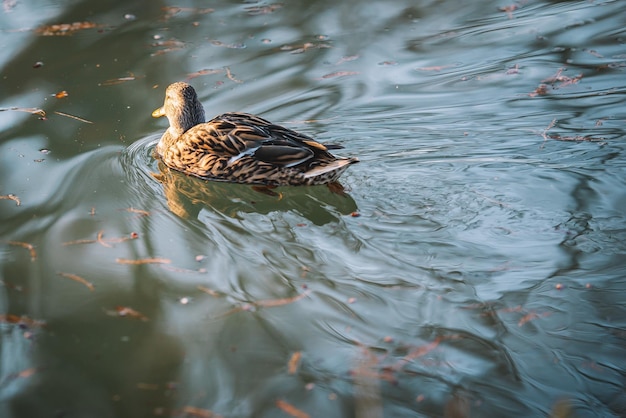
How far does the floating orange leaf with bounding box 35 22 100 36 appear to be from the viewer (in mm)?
9000

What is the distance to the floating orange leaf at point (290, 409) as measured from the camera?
3840 millimetres

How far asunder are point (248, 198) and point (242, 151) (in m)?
0.42

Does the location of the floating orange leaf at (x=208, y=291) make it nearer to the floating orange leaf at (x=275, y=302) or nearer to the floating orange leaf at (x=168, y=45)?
the floating orange leaf at (x=275, y=302)

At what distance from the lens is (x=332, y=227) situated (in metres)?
5.51

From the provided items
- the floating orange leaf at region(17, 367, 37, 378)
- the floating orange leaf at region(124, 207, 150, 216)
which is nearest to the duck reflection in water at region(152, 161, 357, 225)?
the floating orange leaf at region(124, 207, 150, 216)

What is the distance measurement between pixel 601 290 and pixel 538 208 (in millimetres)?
1013

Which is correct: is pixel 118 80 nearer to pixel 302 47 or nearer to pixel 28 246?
pixel 302 47

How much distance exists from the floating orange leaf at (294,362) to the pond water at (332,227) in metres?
0.01

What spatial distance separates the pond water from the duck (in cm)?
15

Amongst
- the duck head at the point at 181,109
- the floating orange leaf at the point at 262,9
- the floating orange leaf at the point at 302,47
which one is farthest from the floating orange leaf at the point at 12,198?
the floating orange leaf at the point at 262,9

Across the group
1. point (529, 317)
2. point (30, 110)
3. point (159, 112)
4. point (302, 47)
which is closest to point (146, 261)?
point (159, 112)

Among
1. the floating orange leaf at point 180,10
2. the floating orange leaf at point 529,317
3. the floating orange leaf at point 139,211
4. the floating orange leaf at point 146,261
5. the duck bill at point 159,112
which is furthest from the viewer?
the floating orange leaf at point 180,10

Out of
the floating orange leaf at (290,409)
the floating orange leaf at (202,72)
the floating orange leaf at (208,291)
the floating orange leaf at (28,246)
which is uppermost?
the floating orange leaf at (202,72)

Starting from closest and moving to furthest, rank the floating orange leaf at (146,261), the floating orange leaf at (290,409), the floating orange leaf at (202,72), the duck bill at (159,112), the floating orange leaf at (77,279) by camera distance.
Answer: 1. the floating orange leaf at (290,409)
2. the floating orange leaf at (77,279)
3. the floating orange leaf at (146,261)
4. the duck bill at (159,112)
5. the floating orange leaf at (202,72)
